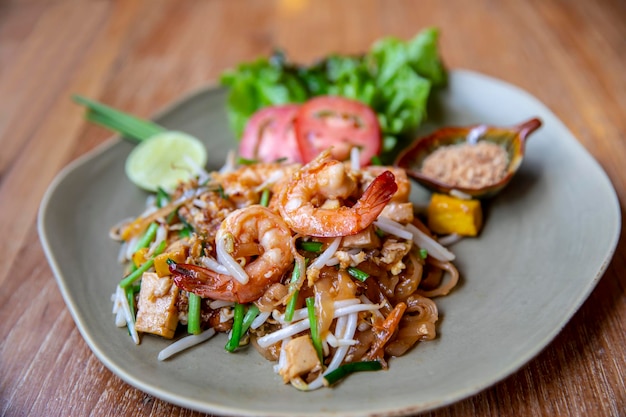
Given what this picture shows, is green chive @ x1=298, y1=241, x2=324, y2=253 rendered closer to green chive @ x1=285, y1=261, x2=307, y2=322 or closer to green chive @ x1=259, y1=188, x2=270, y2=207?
green chive @ x1=285, y1=261, x2=307, y2=322

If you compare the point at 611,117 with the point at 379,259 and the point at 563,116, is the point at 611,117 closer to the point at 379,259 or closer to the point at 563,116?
the point at 563,116

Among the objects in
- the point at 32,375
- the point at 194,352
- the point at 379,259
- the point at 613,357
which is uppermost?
the point at 379,259

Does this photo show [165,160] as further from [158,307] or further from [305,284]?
[305,284]

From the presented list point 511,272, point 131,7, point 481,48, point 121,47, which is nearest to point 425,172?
point 511,272

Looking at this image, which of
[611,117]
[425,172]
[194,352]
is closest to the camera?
[194,352]

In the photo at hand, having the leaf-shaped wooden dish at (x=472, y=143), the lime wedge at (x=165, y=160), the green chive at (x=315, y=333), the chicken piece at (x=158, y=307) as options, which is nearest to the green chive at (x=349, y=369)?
the green chive at (x=315, y=333)

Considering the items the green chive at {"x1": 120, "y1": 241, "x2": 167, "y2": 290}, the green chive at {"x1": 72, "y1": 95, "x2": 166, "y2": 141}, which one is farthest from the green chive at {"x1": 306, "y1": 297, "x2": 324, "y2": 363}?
the green chive at {"x1": 72, "y1": 95, "x2": 166, "y2": 141}

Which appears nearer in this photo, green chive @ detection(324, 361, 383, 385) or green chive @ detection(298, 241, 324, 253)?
green chive @ detection(324, 361, 383, 385)
